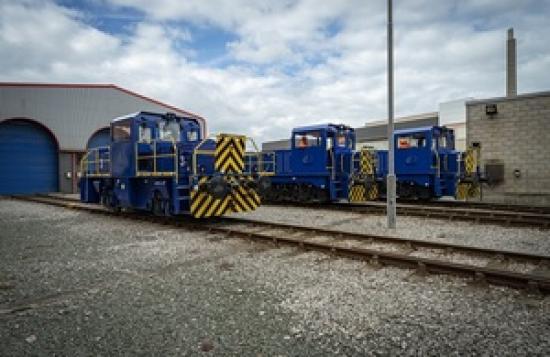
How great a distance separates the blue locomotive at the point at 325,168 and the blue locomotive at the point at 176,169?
3.80 meters

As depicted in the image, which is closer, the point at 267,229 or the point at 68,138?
the point at 267,229

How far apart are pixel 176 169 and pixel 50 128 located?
2039cm

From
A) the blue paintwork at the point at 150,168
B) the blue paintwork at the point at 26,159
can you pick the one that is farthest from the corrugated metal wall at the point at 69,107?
the blue paintwork at the point at 150,168

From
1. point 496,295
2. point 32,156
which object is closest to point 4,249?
point 496,295

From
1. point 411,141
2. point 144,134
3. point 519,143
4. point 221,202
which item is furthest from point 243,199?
point 519,143

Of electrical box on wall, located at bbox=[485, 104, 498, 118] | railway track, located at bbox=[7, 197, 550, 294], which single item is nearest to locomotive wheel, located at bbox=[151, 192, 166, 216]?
railway track, located at bbox=[7, 197, 550, 294]

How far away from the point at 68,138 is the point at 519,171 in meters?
26.8

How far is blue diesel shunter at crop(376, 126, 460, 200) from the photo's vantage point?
1399 cm

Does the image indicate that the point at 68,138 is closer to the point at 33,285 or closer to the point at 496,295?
the point at 33,285

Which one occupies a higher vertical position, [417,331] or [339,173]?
[339,173]

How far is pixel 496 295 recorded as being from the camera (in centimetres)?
400

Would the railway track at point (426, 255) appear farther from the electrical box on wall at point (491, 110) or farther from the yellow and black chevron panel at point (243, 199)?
the electrical box on wall at point (491, 110)

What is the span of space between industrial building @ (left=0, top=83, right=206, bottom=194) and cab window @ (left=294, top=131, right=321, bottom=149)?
58.0ft

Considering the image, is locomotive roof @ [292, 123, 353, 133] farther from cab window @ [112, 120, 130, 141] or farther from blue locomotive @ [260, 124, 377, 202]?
cab window @ [112, 120, 130, 141]
